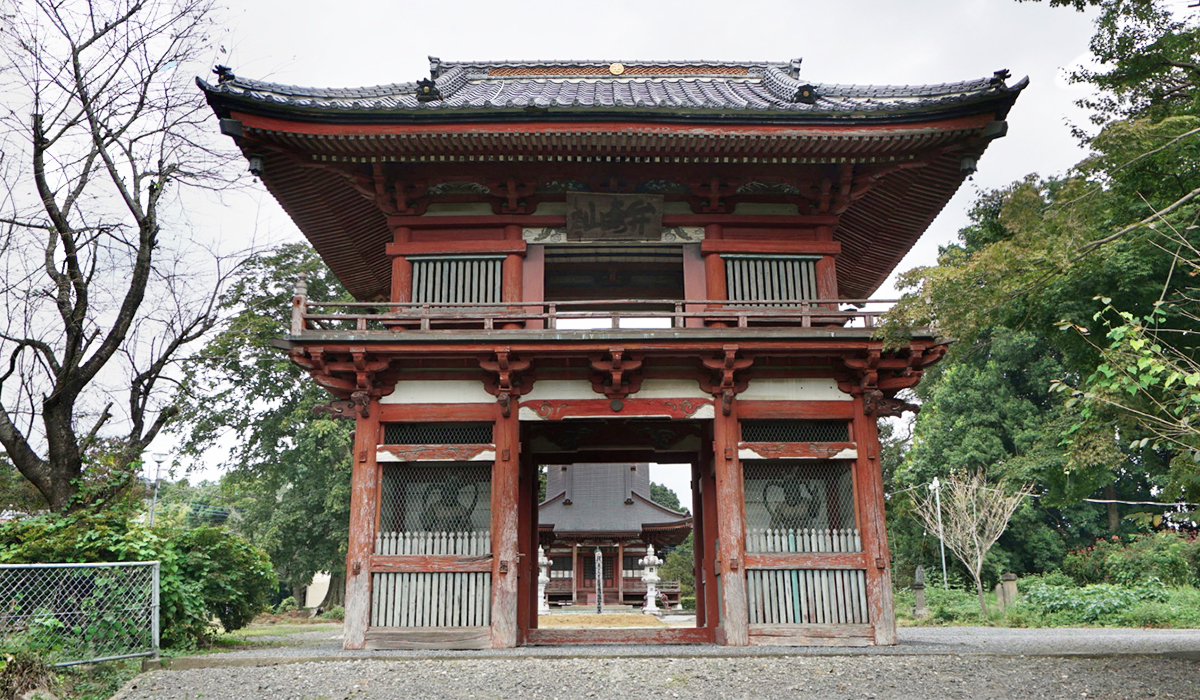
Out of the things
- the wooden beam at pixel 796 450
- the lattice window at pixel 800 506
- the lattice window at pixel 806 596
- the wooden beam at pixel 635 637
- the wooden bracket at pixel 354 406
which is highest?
the wooden bracket at pixel 354 406

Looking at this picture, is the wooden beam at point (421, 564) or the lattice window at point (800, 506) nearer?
the wooden beam at point (421, 564)

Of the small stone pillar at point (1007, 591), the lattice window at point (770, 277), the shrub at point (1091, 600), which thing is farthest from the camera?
the small stone pillar at point (1007, 591)

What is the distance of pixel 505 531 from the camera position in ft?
34.9

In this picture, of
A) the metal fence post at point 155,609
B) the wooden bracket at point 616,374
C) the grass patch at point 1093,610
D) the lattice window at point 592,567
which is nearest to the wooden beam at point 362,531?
the metal fence post at point 155,609

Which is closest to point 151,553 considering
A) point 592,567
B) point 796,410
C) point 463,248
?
point 463,248

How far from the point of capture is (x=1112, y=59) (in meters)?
12.0

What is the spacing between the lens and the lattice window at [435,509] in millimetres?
10773

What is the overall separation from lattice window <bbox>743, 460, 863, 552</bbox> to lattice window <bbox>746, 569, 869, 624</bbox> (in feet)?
1.08

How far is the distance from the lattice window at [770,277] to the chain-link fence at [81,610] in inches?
321

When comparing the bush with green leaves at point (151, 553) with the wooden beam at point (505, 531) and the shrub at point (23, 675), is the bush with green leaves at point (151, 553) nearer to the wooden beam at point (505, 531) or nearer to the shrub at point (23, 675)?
the shrub at point (23, 675)

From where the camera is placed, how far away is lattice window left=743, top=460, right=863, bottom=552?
35.5 feet

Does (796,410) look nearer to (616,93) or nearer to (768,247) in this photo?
(768,247)

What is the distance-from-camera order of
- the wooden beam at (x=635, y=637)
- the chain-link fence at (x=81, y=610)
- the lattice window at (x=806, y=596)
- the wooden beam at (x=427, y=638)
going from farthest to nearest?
the wooden beam at (x=635, y=637) → the lattice window at (x=806, y=596) → the wooden beam at (x=427, y=638) → the chain-link fence at (x=81, y=610)


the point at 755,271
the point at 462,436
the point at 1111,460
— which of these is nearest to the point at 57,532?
the point at 462,436
